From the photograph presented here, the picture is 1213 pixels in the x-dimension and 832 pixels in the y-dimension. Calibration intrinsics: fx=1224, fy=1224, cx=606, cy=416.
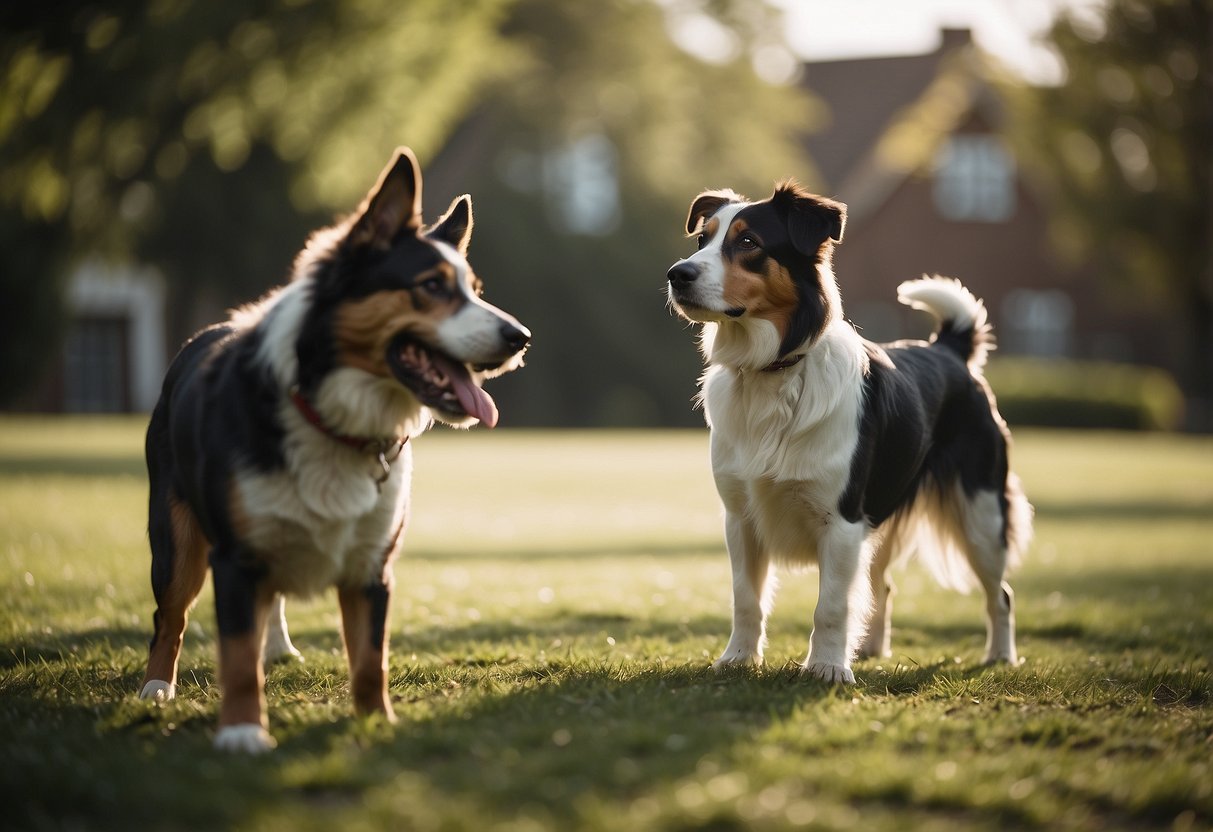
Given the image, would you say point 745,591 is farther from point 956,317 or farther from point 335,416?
point 335,416

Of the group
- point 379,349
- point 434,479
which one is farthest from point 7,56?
point 379,349

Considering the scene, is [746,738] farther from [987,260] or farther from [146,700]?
[987,260]

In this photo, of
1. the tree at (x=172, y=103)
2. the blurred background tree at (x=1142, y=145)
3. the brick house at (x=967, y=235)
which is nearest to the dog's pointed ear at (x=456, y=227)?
the tree at (x=172, y=103)

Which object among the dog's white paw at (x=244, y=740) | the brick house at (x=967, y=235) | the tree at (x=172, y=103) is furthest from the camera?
the brick house at (x=967, y=235)

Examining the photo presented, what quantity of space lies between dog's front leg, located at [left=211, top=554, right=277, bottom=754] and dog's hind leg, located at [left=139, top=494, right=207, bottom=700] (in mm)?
885

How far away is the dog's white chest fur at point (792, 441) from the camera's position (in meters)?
5.88

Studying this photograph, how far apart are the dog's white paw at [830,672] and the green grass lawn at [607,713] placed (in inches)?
5.0

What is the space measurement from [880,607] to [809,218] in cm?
249

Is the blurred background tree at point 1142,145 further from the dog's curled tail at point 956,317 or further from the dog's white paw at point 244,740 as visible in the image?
the dog's white paw at point 244,740

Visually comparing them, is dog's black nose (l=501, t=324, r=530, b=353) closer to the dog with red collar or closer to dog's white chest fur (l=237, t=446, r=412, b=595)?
the dog with red collar

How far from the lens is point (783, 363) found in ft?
19.6

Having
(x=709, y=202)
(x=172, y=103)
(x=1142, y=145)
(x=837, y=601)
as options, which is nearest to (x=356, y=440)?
(x=837, y=601)

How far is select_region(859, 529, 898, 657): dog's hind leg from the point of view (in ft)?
23.5

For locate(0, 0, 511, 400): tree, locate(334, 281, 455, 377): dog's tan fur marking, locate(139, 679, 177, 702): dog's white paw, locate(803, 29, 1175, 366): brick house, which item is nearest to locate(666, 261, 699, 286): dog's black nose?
locate(334, 281, 455, 377): dog's tan fur marking
